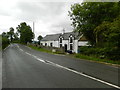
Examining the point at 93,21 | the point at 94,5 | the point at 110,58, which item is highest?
the point at 94,5

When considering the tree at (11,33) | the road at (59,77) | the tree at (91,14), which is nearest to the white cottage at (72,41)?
the tree at (91,14)

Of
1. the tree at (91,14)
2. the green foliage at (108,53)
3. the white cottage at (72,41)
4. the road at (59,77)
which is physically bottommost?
the road at (59,77)

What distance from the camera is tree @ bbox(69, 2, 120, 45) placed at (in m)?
22.6

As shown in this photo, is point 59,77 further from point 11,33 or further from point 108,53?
point 11,33

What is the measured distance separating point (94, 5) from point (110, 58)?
9.91 metres

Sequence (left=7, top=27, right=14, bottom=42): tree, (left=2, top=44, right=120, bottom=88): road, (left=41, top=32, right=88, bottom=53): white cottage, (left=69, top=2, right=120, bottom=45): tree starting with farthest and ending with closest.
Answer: (left=7, top=27, right=14, bottom=42): tree
(left=41, top=32, right=88, bottom=53): white cottage
(left=69, top=2, right=120, bottom=45): tree
(left=2, top=44, right=120, bottom=88): road

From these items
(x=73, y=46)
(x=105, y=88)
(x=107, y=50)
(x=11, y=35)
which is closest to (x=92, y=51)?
(x=107, y=50)

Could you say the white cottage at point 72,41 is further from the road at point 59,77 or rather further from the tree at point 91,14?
the road at point 59,77

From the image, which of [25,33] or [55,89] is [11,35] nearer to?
[25,33]

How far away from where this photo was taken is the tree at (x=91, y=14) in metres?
22.6

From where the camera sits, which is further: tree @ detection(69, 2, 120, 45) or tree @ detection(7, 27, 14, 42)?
tree @ detection(7, 27, 14, 42)

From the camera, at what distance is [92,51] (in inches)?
901

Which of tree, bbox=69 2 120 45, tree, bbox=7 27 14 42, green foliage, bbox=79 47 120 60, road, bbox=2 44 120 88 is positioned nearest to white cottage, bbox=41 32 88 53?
tree, bbox=69 2 120 45

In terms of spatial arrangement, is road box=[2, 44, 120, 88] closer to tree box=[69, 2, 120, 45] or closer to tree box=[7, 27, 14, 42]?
tree box=[69, 2, 120, 45]
